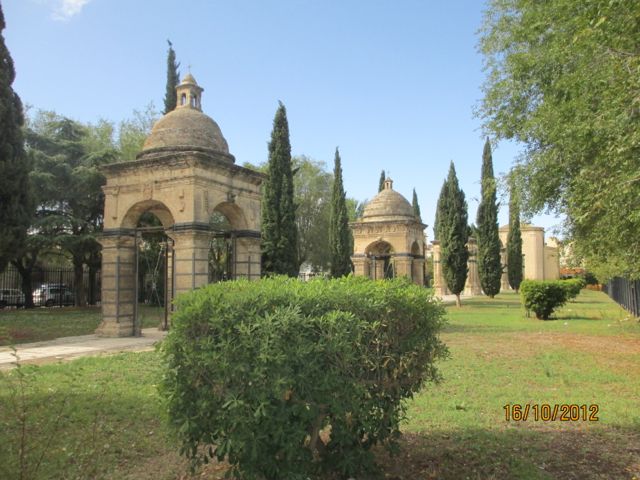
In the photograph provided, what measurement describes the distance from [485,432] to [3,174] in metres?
16.4

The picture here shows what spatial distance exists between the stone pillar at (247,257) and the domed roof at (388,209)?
40.5 feet

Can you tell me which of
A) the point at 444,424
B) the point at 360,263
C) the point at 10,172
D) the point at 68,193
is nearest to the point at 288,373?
the point at 444,424

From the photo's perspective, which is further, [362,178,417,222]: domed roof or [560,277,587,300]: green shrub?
[362,178,417,222]: domed roof

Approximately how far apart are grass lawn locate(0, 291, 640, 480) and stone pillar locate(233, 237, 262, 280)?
5.23 m

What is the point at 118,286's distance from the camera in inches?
541

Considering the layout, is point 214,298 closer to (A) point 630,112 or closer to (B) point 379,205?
(A) point 630,112

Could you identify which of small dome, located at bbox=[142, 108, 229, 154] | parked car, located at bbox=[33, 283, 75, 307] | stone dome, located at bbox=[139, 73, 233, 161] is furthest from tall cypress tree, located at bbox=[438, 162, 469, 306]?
parked car, located at bbox=[33, 283, 75, 307]

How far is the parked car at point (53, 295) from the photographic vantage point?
28234 millimetres

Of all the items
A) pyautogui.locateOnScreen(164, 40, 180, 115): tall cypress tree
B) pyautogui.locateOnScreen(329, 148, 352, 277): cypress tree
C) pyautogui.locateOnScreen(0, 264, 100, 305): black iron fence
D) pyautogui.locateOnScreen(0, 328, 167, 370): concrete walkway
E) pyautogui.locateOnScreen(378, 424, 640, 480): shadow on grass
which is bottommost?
pyautogui.locateOnScreen(378, 424, 640, 480): shadow on grass

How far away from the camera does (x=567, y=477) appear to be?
4.07m

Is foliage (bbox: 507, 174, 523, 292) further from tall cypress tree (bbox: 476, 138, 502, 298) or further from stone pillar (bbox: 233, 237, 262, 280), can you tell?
stone pillar (bbox: 233, 237, 262, 280)

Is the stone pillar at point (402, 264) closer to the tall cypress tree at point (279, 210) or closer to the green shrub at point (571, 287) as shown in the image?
the tall cypress tree at point (279, 210)

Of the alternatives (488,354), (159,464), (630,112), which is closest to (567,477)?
(159,464)

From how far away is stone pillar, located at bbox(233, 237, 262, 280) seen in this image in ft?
48.7
